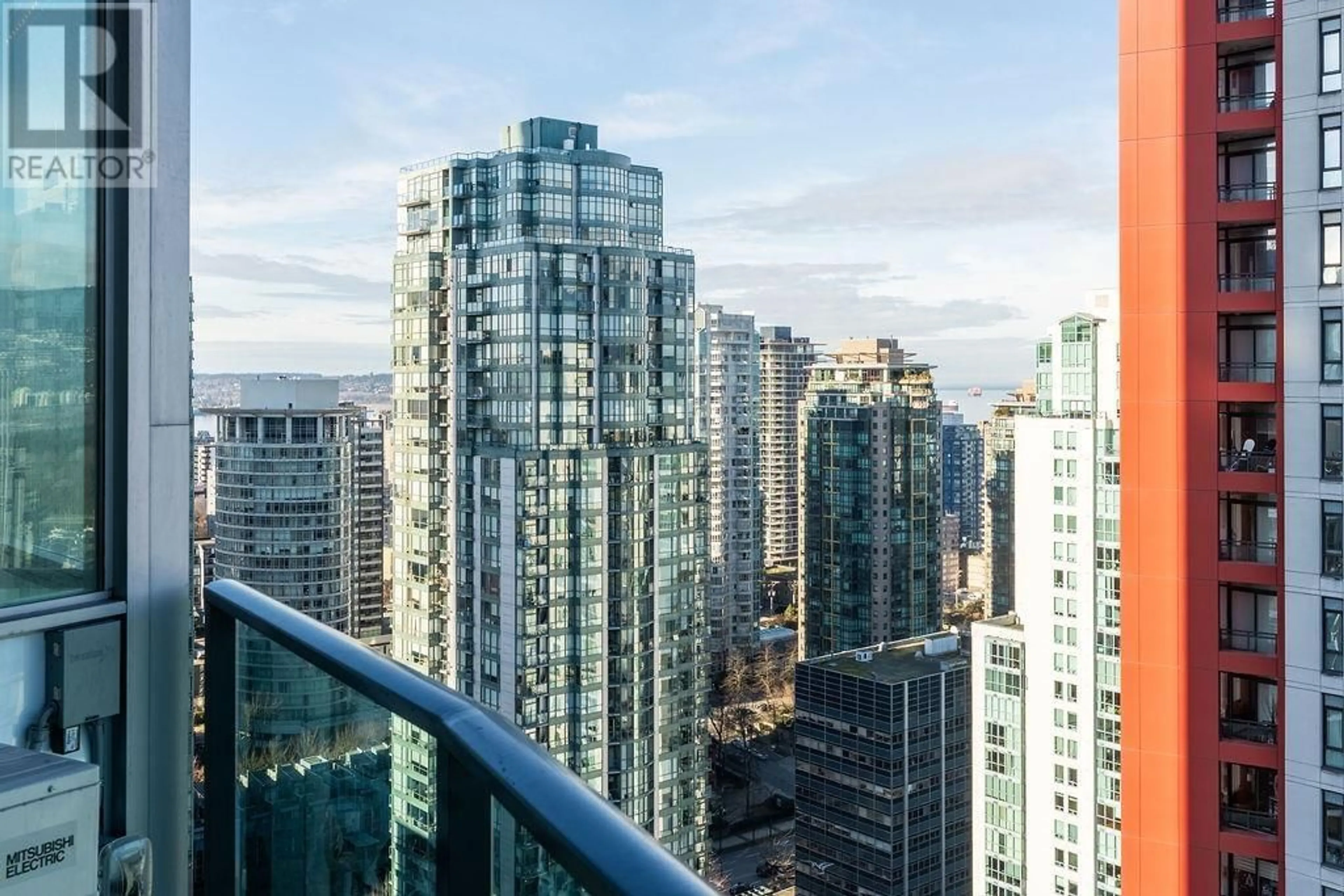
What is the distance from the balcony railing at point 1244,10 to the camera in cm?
361

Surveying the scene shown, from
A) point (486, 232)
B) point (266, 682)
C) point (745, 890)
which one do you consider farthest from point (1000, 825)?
point (266, 682)

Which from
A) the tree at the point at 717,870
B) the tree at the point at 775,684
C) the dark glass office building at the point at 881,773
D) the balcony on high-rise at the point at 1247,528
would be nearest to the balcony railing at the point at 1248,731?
the balcony on high-rise at the point at 1247,528

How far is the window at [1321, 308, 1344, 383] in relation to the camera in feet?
10.7

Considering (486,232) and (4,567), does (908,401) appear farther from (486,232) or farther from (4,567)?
(4,567)

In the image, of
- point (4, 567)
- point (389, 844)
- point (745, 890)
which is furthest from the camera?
point (745, 890)

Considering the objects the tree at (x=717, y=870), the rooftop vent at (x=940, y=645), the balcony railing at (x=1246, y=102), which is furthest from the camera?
the rooftop vent at (x=940, y=645)

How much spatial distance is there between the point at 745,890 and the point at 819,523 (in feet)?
26.1

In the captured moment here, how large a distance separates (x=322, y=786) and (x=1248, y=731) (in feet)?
12.1

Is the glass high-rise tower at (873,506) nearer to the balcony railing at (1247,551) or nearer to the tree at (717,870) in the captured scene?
the tree at (717,870)

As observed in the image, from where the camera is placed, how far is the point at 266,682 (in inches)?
34.1

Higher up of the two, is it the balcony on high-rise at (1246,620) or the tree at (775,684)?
the balcony on high-rise at (1246,620)

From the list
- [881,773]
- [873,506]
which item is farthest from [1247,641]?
[873,506]

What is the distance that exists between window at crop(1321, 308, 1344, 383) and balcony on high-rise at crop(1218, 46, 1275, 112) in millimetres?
778

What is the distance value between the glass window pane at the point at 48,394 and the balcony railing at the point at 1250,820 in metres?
3.86
